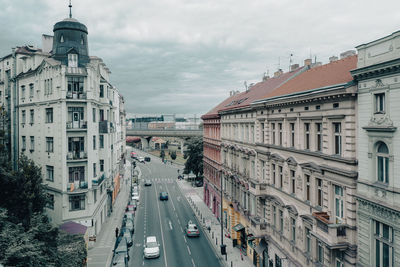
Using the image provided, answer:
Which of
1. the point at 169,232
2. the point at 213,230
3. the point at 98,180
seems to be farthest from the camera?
the point at 213,230

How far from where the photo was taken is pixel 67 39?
36.7 m

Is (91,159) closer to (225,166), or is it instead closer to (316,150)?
(225,166)

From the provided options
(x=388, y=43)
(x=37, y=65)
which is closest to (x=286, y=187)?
(x=388, y=43)

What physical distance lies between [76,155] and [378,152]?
29843 millimetres

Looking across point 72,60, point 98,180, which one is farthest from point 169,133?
point 72,60

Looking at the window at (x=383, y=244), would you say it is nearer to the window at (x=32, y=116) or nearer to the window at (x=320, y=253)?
the window at (x=320, y=253)

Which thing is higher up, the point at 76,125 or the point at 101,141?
the point at 76,125

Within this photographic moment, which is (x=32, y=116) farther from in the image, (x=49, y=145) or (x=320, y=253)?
(x=320, y=253)

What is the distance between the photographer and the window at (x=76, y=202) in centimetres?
3444

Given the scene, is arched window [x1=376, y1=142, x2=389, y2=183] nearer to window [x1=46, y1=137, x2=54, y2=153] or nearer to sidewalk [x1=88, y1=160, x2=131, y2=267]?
sidewalk [x1=88, y1=160, x2=131, y2=267]

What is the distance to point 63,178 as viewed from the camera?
33.8m

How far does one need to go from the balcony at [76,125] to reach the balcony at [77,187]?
6084 mm

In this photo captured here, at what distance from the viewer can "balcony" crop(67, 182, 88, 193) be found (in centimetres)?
3400

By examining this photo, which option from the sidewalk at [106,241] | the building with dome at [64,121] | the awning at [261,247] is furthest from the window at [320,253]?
the building with dome at [64,121]
